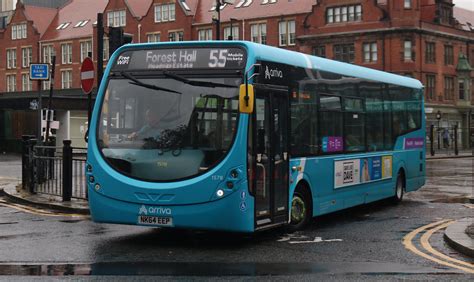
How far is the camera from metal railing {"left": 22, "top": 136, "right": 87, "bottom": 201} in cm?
1540

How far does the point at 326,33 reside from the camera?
218 ft

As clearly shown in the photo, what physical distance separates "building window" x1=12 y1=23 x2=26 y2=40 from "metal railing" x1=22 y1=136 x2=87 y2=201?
82023mm

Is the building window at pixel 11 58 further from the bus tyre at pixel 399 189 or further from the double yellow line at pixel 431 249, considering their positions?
the double yellow line at pixel 431 249

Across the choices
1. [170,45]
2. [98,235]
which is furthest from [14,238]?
[170,45]

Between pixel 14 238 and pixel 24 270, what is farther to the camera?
pixel 14 238


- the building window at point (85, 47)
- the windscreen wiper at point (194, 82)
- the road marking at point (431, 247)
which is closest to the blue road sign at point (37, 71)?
the windscreen wiper at point (194, 82)

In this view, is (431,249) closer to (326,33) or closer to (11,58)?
(326,33)

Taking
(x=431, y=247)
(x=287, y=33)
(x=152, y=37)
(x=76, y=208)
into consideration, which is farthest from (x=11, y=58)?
(x=431, y=247)

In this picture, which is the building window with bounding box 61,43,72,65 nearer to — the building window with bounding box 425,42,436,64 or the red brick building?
the red brick building

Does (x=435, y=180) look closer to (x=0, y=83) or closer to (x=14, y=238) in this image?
(x=14, y=238)

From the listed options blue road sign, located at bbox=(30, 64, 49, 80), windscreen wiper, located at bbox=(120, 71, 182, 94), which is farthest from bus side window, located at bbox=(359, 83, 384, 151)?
blue road sign, located at bbox=(30, 64, 49, 80)

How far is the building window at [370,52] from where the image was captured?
63906 millimetres

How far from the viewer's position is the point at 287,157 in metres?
10.9

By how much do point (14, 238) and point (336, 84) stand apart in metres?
6.14
